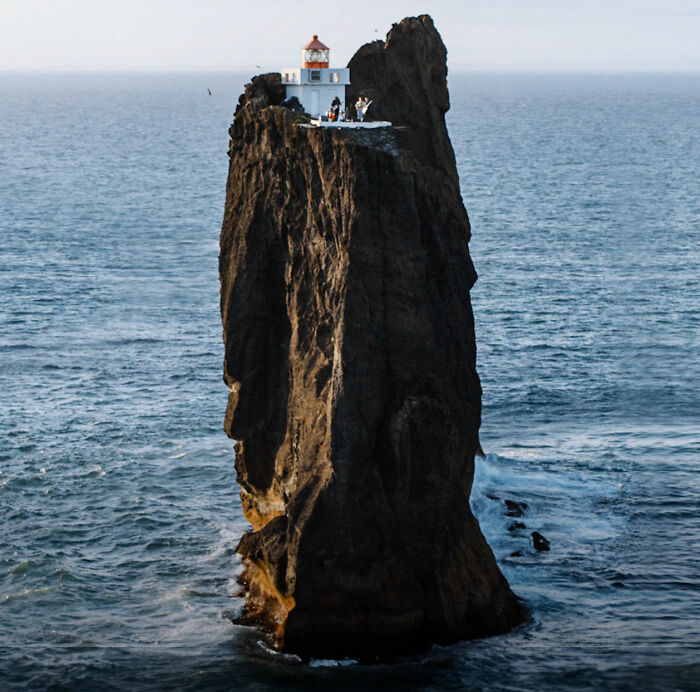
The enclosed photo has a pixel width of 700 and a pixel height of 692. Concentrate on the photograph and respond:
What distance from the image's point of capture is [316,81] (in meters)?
50.8

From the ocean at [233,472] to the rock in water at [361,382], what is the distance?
1.97m

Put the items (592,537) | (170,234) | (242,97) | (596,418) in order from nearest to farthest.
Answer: (242,97)
(592,537)
(596,418)
(170,234)

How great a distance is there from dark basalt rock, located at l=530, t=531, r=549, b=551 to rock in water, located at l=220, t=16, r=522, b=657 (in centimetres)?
570

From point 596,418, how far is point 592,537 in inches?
601

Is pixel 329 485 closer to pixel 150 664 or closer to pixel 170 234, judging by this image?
pixel 150 664

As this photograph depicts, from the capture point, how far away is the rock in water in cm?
4488

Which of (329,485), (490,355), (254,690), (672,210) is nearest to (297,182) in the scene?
(329,485)

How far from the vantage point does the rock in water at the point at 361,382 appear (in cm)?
4488

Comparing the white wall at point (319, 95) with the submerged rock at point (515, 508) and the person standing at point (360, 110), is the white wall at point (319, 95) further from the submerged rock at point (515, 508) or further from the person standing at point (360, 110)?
the submerged rock at point (515, 508)

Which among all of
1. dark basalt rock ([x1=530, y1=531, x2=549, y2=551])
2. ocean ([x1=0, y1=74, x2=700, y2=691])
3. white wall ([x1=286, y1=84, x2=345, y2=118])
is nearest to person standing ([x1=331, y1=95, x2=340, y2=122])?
white wall ([x1=286, y1=84, x2=345, y2=118])

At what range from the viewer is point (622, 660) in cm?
4616

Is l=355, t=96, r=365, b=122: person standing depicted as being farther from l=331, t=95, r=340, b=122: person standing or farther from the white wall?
the white wall

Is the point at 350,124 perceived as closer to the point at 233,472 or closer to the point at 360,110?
the point at 360,110

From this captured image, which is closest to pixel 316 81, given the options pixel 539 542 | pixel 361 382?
pixel 361 382
